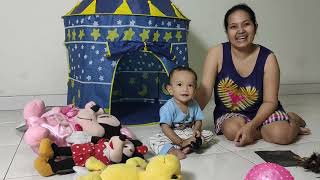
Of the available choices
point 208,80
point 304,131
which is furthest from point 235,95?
point 304,131

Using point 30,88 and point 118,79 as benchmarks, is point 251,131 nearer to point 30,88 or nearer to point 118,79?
point 118,79

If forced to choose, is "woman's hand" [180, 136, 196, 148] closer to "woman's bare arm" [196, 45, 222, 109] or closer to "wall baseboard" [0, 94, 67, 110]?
"woman's bare arm" [196, 45, 222, 109]

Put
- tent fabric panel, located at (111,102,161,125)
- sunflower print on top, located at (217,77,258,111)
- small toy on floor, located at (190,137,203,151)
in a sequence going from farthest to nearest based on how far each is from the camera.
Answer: tent fabric panel, located at (111,102,161,125), sunflower print on top, located at (217,77,258,111), small toy on floor, located at (190,137,203,151)

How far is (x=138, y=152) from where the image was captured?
1132 mm

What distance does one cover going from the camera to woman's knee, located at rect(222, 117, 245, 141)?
1402mm

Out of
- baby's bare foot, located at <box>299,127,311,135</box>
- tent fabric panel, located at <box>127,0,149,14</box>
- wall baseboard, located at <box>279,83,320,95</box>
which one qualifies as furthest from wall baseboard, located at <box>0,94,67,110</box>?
wall baseboard, located at <box>279,83,320,95</box>

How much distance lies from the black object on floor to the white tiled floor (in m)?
0.03

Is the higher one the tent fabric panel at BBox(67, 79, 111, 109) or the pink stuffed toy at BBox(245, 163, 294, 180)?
the tent fabric panel at BBox(67, 79, 111, 109)

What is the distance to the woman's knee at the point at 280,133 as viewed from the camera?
1.37 metres

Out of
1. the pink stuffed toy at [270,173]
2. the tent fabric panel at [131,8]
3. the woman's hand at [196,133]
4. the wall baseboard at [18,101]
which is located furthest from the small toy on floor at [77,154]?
the wall baseboard at [18,101]

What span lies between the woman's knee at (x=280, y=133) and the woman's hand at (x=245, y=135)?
7 cm

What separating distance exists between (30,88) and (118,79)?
52cm

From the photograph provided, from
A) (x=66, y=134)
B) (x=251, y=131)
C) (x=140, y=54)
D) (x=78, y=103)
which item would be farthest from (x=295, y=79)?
(x=66, y=134)

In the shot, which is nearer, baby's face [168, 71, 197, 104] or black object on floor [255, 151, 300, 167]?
black object on floor [255, 151, 300, 167]
